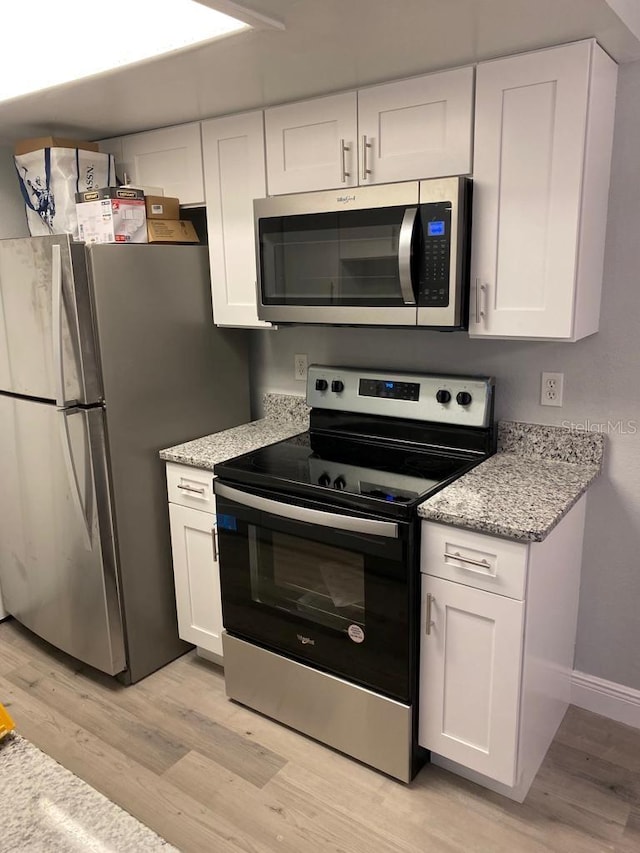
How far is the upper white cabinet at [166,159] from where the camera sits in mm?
2449

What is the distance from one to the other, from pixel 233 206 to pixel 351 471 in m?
1.06

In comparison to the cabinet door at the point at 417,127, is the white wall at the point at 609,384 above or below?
below

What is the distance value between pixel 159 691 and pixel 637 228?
7.45 ft

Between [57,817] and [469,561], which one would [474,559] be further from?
[57,817]

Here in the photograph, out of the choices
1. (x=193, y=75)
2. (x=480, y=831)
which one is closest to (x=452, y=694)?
(x=480, y=831)

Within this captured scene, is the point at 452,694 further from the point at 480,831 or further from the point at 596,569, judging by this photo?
the point at 596,569

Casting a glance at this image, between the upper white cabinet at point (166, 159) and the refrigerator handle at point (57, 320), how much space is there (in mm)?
598


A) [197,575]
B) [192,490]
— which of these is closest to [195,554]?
[197,575]

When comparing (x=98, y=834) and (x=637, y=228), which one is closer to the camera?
(x=98, y=834)

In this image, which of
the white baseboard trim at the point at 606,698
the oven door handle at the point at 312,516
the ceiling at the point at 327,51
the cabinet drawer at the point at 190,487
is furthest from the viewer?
the cabinet drawer at the point at 190,487

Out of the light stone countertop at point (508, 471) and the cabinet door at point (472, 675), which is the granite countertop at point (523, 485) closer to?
the light stone countertop at point (508, 471)

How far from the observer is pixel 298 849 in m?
1.78

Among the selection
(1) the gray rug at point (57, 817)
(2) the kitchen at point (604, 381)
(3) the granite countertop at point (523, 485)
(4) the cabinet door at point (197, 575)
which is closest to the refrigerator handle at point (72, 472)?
(4) the cabinet door at point (197, 575)

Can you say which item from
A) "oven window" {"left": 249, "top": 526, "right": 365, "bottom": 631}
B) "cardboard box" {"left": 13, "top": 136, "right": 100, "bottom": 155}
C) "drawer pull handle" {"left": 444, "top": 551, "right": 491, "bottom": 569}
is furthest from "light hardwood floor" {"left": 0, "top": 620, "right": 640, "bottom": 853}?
"cardboard box" {"left": 13, "top": 136, "right": 100, "bottom": 155}
